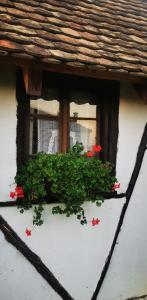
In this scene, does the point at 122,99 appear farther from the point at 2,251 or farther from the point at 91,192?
the point at 2,251

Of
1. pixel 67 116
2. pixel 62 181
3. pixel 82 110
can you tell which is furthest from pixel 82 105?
pixel 62 181

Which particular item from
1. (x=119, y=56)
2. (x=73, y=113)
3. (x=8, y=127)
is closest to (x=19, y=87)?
(x=8, y=127)

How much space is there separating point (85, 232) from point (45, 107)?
1606mm

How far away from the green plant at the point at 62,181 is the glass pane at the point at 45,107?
523 mm

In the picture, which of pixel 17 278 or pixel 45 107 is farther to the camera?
pixel 45 107

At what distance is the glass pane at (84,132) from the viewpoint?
4910mm

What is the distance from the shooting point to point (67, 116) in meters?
4.80

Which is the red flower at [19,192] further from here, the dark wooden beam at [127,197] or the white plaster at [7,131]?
the dark wooden beam at [127,197]

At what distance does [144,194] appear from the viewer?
535 cm

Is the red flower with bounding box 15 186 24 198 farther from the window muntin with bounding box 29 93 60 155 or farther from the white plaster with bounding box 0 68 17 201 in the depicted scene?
the window muntin with bounding box 29 93 60 155

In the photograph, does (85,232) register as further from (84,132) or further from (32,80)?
(32,80)

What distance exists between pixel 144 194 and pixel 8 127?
2.17 meters

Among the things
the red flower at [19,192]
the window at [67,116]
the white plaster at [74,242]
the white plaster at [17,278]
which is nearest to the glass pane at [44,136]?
the window at [67,116]

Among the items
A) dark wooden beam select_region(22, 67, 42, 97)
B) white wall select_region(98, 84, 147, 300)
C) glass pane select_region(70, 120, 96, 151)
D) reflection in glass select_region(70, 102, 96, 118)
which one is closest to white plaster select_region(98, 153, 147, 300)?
white wall select_region(98, 84, 147, 300)
